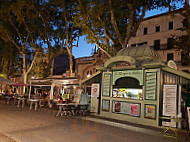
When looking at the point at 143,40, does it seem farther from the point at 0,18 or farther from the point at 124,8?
the point at 0,18

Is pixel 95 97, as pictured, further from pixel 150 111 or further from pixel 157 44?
pixel 157 44

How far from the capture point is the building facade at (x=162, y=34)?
85.4ft

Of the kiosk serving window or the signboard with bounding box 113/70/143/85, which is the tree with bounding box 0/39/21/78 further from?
the kiosk serving window

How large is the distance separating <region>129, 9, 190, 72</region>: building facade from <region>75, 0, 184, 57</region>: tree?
11.4 meters

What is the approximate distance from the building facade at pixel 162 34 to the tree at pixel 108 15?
37.3 feet

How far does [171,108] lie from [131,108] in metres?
2.35

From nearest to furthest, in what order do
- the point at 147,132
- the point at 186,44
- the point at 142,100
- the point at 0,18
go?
the point at 147,132, the point at 142,100, the point at 186,44, the point at 0,18

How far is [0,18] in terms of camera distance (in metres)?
23.0

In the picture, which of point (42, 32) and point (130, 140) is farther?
point (42, 32)

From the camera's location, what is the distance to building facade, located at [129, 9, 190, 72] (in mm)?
26033

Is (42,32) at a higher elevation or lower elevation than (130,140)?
higher

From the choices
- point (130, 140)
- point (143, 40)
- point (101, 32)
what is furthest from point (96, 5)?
point (143, 40)

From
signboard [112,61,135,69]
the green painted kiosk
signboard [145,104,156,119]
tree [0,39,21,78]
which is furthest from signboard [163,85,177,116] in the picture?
tree [0,39,21,78]

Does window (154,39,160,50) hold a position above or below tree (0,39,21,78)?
above
